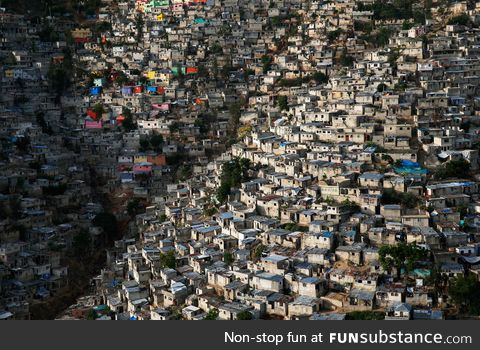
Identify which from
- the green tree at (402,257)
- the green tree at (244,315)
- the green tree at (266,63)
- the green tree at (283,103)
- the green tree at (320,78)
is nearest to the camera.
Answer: the green tree at (244,315)

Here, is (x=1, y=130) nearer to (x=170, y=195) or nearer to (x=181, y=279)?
(x=170, y=195)

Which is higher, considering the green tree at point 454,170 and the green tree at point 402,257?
the green tree at point 454,170

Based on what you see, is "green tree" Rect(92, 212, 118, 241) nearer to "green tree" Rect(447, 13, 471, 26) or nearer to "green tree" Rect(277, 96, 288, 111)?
"green tree" Rect(277, 96, 288, 111)

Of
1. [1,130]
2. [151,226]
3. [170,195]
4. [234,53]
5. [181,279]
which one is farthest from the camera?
[234,53]

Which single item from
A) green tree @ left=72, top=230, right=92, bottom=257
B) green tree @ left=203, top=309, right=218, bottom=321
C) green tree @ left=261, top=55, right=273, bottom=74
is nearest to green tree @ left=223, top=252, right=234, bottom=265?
green tree @ left=203, top=309, right=218, bottom=321

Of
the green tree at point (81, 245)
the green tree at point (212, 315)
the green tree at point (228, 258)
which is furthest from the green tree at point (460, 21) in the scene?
the green tree at point (212, 315)

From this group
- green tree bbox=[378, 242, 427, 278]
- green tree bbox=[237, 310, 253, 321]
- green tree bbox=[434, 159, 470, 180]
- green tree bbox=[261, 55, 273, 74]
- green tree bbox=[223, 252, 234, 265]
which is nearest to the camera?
green tree bbox=[237, 310, 253, 321]

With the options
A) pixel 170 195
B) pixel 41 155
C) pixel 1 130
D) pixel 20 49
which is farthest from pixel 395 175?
pixel 20 49

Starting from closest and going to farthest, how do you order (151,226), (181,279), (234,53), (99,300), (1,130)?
(181,279), (99,300), (151,226), (1,130), (234,53)

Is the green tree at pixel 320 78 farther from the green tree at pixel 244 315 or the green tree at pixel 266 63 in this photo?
the green tree at pixel 244 315
